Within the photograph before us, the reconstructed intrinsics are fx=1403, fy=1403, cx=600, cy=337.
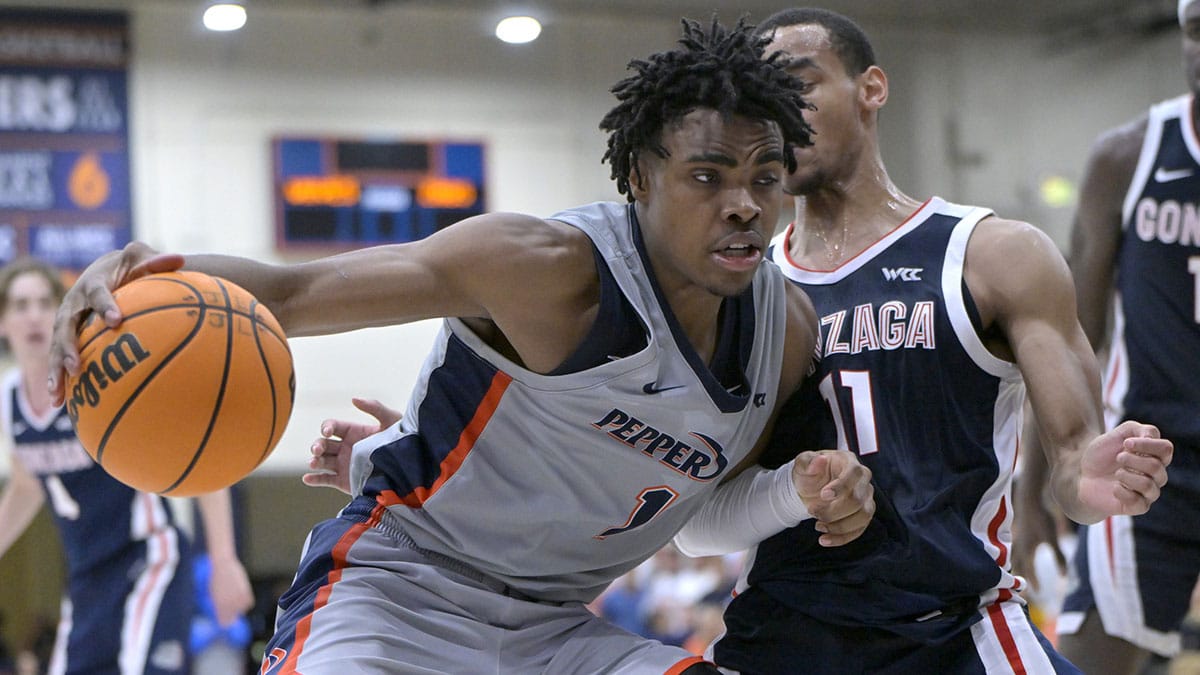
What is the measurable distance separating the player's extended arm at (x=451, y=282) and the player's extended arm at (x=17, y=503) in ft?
11.7

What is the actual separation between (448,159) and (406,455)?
32.7 ft

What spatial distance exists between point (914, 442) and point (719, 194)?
28.8 inches

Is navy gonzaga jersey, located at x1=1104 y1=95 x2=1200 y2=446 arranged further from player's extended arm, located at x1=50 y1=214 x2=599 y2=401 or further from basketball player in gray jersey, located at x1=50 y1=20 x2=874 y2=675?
player's extended arm, located at x1=50 y1=214 x2=599 y2=401

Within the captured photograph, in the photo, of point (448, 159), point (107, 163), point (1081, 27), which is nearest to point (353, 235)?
point (448, 159)

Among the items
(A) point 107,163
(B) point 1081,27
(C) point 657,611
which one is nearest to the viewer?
(C) point 657,611

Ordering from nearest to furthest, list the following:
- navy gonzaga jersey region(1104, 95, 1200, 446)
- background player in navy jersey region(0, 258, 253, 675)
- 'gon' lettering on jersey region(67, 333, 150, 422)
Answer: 'gon' lettering on jersey region(67, 333, 150, 422), navy gonzaga jersey region(1104, 95, 1200, 446), background player in navy jersey region(0, 258, 253, 675)

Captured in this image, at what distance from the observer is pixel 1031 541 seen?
4.11m

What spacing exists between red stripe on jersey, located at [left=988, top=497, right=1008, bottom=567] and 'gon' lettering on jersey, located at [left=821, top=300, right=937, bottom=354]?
1.35 ft

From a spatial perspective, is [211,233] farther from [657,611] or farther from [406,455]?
[406,455]

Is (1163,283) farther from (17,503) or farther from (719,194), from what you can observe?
(17,503)

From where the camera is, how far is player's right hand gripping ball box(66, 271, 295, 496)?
8.22ft

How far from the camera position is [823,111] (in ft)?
11.4

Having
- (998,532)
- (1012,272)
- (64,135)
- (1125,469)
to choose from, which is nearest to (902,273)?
(1012,272)

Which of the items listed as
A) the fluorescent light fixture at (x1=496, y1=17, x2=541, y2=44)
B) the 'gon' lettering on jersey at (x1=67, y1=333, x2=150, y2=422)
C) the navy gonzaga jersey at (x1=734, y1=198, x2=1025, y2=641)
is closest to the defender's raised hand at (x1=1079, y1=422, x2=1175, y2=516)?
the navy gonzaga jersey at (x1=734, y1=198, x2=1025, y2=641)
